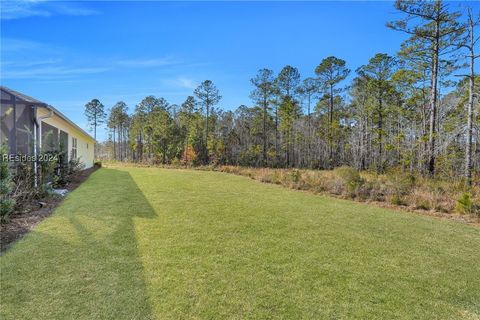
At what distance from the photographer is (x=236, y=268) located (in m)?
3.13

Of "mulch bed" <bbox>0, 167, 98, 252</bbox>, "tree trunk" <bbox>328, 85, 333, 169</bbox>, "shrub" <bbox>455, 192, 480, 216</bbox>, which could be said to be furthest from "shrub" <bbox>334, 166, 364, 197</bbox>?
"tree trunk" <bbox>328, 85, 333, 169</bbox>

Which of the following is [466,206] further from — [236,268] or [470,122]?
[236,268]

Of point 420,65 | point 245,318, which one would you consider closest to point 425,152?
point 420,65

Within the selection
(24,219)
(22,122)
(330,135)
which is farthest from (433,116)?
(22,122)

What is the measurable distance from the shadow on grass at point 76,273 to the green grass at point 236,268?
12mm

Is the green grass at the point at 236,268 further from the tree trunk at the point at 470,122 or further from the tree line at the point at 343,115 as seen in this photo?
the tree line at the point at 343,115

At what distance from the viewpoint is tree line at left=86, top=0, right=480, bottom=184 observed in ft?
37.2

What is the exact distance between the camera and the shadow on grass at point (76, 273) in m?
2.26

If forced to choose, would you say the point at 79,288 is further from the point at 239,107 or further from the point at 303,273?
the point at 239,107

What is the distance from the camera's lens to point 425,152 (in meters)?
11.3

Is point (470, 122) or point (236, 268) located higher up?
point (470, 122)

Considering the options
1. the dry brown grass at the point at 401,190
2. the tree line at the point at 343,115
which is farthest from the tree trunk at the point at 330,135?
the dry brown grass at the point at 401,190

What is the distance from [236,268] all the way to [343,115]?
1124 inches

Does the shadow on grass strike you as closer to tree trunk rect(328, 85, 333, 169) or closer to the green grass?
the green grass
